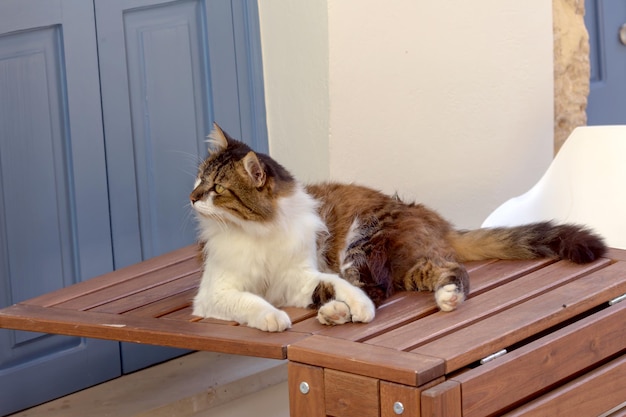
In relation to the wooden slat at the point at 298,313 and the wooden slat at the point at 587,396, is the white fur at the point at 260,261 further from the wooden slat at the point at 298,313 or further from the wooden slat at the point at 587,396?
the wooden slat at the point at 587,396

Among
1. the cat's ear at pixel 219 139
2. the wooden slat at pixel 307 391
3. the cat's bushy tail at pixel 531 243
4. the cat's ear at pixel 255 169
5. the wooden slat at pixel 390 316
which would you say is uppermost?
the cat's ear at pixel 219 139

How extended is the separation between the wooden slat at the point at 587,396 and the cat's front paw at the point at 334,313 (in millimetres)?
457

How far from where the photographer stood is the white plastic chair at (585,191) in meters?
3.16

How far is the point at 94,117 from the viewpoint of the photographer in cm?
315

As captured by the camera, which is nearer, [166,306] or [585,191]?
[166,306]

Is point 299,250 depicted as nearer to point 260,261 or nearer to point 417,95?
point 260,261

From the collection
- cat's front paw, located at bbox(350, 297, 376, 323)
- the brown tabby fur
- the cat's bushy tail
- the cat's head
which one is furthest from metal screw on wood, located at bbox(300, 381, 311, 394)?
the cat's bushy tail

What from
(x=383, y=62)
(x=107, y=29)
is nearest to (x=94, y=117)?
(x=107, y=29)

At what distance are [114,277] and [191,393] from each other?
1.78 ft

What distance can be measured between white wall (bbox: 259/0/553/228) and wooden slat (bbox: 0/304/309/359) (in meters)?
1.18

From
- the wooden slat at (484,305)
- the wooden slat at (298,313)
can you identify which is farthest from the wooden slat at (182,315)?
the wooden slat at (484,305)

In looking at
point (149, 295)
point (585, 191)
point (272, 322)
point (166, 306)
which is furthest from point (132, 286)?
point (585, 191)

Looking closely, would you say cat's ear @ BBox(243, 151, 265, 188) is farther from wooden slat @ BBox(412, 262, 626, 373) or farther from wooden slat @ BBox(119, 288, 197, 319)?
wooden slat @ BBox(412, 262, 626, 373)

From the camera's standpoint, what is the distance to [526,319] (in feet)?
7.26
